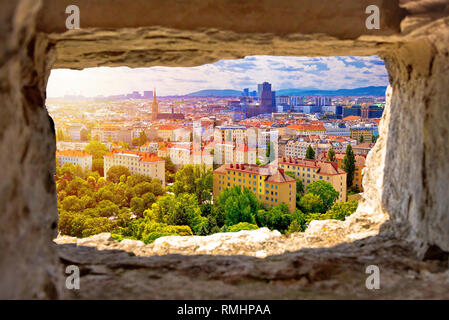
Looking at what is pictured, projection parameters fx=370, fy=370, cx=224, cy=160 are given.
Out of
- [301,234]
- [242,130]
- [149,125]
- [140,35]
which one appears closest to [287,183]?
[242,130]

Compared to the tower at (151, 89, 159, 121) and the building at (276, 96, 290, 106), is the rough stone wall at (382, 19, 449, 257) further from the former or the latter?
the building at (276, 96, 290, 106)

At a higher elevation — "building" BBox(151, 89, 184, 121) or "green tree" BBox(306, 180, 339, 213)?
"building" BBox(151, 89, 184, 121)

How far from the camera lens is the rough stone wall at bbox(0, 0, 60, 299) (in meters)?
1.62

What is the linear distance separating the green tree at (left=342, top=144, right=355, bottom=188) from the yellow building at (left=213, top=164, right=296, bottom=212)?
6.31m

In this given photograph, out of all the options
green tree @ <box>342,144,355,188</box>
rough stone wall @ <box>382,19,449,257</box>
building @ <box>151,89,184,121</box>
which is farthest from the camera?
building @ <box>151,89,184,121</box>

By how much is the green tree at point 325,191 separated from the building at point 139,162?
14481 mm

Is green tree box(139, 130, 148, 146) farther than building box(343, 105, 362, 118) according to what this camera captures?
No

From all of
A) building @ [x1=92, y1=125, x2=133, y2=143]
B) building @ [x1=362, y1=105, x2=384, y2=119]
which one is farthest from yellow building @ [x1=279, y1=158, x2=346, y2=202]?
building @ [x1=92, y1=125, x2=133, y2=143]

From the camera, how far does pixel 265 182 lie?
30125 mm

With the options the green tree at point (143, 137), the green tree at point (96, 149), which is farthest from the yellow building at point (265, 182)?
the green tree at point (143, 137)

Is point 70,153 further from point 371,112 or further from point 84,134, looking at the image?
point 371,112

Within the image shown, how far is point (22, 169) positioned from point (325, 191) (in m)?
30.0

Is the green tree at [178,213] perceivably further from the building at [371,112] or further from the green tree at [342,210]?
the building at [371,112]
